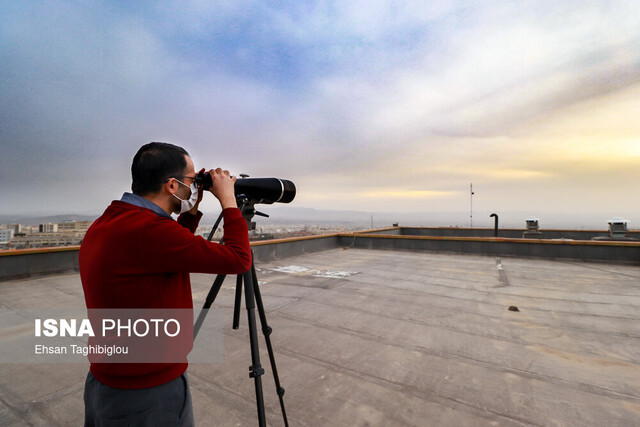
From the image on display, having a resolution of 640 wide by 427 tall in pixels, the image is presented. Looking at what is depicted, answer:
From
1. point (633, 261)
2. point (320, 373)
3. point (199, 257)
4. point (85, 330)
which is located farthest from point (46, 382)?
point (633, 261)

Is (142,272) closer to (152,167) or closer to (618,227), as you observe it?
(152,167)

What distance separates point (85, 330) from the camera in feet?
10.9

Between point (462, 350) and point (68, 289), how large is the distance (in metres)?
5.95

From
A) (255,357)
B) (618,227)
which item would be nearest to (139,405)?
(255,357)

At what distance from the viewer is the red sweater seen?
999 mm

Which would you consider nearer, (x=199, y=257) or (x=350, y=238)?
(x=199, y=257)

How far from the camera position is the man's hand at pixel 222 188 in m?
1.29

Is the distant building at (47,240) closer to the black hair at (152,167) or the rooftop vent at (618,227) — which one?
the black hair at (152,167)

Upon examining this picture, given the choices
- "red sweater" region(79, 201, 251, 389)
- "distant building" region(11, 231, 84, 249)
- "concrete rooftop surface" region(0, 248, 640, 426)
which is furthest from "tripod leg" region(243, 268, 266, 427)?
"distant building" region(11, 231, 84, 249)

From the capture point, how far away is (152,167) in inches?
46.1

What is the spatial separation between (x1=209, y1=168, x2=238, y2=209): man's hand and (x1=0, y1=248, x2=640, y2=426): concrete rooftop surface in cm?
154

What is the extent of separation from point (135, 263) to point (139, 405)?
19.5 inches

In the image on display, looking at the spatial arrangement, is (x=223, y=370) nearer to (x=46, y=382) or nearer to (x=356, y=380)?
(x=356, y=380)

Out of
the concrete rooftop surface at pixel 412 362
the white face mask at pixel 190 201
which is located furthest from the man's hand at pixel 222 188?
the concrete rooftop surface at pixel 412 362
